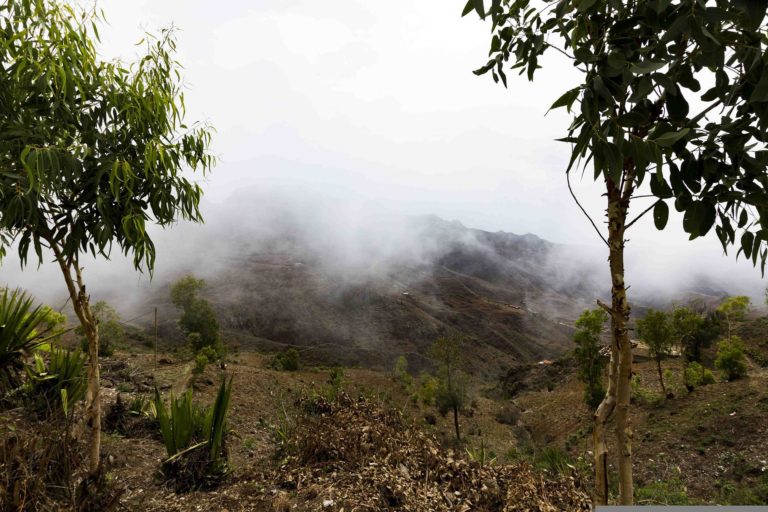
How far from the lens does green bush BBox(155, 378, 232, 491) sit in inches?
152

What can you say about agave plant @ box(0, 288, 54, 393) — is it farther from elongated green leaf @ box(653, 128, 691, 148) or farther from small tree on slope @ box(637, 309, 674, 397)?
small tree on slope @ box(637, 309, 674, 397)

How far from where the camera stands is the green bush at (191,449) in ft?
12.7

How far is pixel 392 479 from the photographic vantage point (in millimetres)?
3588

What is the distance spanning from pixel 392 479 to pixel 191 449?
1.88m

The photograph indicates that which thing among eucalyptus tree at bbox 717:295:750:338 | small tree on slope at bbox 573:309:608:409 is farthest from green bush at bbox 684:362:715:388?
eucalyptus tree at bbox 717:295:750:338

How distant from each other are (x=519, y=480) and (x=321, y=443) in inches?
75.4

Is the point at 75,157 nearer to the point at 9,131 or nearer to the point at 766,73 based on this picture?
the point at 9,131

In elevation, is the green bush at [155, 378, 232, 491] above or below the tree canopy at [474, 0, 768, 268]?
below

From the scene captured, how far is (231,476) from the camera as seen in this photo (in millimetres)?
4086

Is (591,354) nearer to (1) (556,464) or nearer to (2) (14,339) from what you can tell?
(1) (556,464)

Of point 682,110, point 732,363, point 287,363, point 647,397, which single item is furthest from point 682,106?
point 287,363

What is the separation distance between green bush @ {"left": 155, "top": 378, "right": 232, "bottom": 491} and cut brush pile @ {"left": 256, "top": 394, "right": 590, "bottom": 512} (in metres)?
0.57

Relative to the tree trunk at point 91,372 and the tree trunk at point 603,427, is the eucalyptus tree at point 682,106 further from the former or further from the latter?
the tree trunk at point 91,372

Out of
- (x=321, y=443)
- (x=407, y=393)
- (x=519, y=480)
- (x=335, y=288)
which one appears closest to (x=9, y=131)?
(x=321, y=443)
